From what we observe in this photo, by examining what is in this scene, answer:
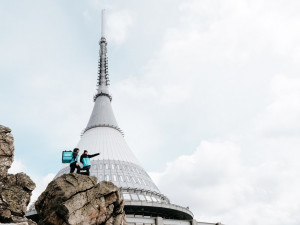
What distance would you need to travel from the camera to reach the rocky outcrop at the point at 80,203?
16703 mm

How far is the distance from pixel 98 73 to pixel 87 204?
6824 cm

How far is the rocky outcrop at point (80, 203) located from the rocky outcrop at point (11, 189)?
1017 millimetres

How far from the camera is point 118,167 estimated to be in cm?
5456

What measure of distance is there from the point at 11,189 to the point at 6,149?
2.58 m

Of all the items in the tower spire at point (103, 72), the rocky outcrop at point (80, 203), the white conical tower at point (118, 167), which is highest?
the tower spire at point (103, 72)

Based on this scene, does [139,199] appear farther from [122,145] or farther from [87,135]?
[87,135]

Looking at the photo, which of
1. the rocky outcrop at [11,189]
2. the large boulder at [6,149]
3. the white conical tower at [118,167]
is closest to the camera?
the rocky outcrop at [11,189]

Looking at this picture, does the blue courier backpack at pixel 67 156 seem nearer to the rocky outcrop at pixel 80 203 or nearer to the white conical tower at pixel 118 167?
the rocky outcrop at pixel 80 203

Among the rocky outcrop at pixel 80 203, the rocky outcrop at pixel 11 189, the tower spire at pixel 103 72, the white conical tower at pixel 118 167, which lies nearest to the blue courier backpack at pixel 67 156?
the rocky outcrop at pixel 80 203

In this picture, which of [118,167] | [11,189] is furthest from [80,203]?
[118,167]

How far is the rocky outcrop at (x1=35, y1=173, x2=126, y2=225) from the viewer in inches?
658

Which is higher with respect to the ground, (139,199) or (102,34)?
(102,34)

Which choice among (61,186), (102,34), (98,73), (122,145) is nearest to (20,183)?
(61,186)

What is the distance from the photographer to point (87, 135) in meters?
64.0
